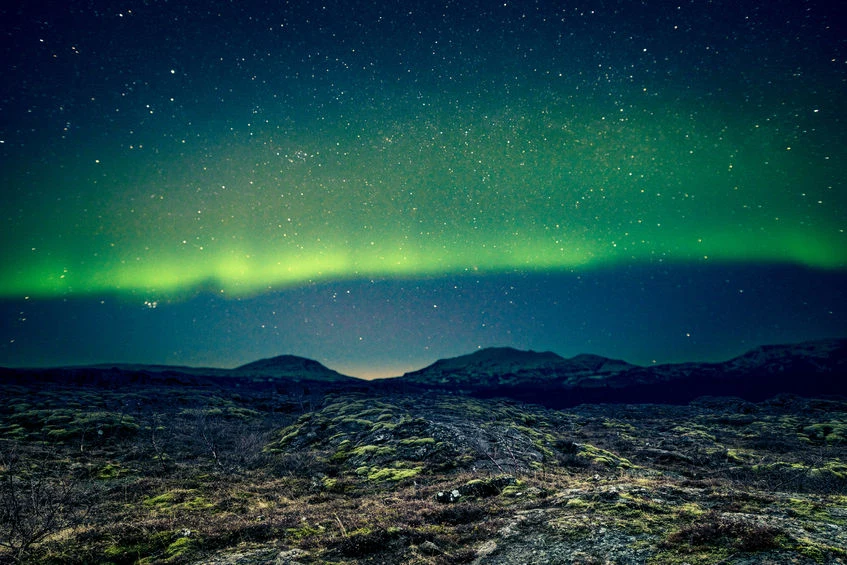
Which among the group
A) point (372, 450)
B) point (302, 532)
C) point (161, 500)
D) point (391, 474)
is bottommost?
point (372, 450)

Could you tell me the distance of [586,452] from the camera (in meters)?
36.6

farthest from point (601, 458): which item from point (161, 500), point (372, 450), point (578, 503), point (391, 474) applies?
point (161, 500)

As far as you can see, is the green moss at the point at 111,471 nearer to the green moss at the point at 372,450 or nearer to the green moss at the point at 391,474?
the green moss at the point at 372,450

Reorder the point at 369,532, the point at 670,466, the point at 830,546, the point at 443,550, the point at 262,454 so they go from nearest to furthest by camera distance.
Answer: the point at 830,546
the point at 443,550
the point at 369,532
the point at 670,466
the point at 262,454

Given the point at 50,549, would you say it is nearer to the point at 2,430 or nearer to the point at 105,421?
the point at 105,421

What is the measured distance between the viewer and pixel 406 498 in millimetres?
20672

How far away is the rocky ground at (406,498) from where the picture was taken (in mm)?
11555

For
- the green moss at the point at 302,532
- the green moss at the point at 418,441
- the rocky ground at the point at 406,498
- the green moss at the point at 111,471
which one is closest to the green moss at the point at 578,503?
the rocky ground at the point at 406,498

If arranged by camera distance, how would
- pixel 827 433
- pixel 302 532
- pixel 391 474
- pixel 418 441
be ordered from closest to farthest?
pixel 302 532, pixel 391 474, pixel 418 441, pixel 827 433

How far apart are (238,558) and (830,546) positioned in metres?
16.4

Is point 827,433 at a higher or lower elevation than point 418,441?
lower

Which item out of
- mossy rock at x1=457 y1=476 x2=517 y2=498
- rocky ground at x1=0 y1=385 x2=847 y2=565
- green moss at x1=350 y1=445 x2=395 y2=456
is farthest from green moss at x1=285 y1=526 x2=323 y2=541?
green moss at x1=350 y1=445 x2=395 y2=456

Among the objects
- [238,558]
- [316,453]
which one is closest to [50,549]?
[238,558]

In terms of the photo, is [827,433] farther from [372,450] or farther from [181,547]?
[181,547]
